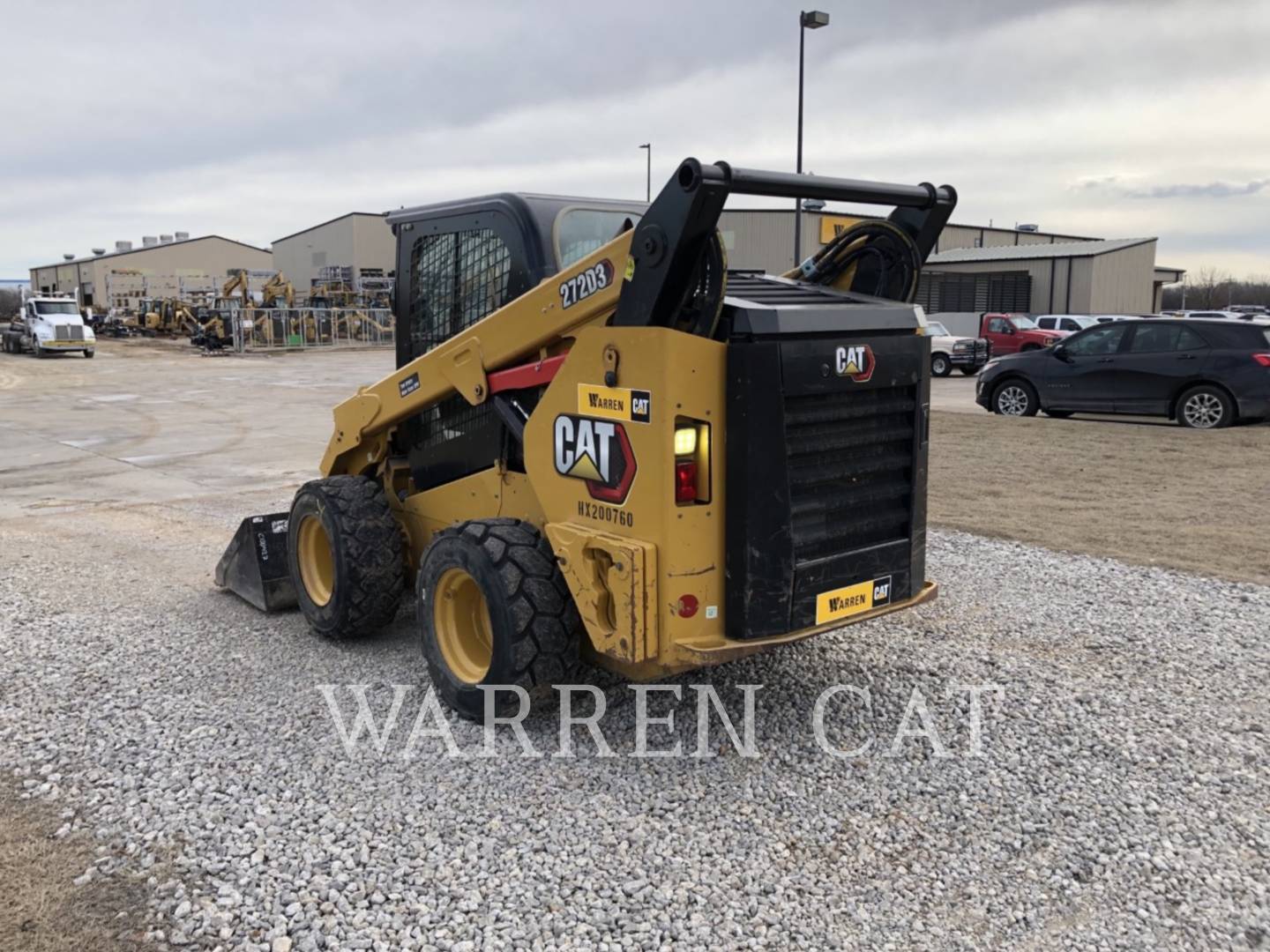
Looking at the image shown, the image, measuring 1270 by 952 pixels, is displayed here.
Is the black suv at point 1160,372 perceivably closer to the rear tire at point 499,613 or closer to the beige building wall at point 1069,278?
the rear tire at point 499,613

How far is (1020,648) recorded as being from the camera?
5508mm

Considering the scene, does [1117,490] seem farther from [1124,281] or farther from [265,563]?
[1124,281]

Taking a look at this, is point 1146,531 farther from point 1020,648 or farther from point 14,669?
point 14,669

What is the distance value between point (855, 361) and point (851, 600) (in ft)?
3.10

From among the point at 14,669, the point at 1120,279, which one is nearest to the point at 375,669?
the point at 14,669

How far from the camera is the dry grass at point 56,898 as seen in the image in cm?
309

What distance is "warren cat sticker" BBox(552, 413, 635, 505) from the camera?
3.88m

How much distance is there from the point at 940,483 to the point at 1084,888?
7521mm

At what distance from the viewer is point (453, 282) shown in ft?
17.3

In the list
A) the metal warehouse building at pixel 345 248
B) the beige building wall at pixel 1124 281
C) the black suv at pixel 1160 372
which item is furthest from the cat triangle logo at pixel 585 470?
the metal warehouse building at pixel 345 248

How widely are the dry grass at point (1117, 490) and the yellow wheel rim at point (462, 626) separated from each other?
16.2 feet

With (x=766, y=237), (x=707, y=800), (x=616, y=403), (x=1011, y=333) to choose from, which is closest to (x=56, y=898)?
(x=707, y=800)

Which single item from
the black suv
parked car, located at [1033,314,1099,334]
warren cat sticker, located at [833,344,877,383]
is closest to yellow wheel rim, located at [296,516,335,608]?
warren cat sticker, located at [833,344,877,383]

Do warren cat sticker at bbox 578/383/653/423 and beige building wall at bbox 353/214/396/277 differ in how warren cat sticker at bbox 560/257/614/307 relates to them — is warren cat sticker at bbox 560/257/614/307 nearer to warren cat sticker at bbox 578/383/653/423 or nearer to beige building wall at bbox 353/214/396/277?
warren cat sticker at bbox 578/383/653/423
